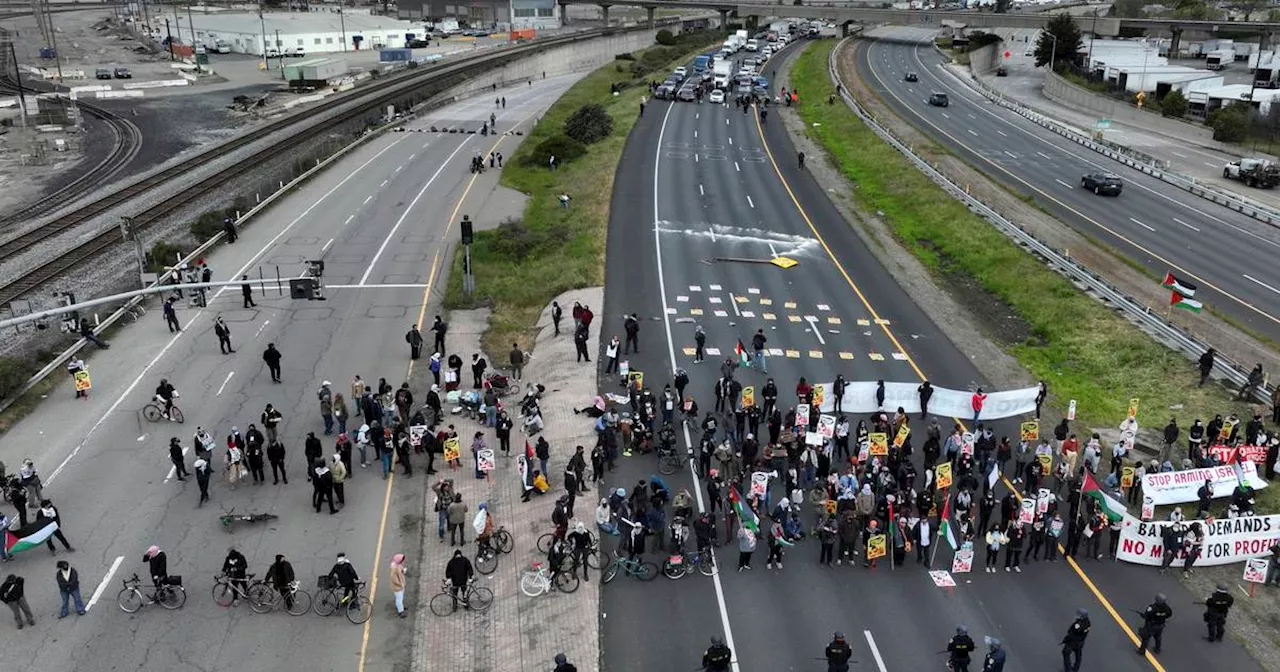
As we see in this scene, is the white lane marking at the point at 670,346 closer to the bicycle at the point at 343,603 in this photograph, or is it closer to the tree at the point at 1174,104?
the bicycle at the point at 343,603

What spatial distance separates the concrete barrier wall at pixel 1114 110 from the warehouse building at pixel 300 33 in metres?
112

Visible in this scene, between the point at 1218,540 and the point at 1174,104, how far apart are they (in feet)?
269

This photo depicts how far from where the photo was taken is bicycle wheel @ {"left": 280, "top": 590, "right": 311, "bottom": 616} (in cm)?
2136

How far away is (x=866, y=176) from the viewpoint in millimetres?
66125

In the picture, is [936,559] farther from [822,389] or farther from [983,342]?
[983,342]

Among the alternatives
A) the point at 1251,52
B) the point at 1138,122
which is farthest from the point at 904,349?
the point at 1251,52

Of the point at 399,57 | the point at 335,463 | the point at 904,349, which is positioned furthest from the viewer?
the point at 399,57

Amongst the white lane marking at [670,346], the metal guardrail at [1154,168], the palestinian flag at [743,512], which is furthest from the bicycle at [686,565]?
the metal guardrail at [1154,168]

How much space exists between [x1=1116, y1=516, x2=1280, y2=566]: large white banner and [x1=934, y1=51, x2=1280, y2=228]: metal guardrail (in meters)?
39.8

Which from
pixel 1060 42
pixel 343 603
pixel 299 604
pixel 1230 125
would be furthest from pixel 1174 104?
pixel 299 604

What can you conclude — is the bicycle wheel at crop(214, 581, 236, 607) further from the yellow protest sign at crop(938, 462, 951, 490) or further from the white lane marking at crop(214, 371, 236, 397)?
the yellow protest sign at crop(938, 462, 951, 490)

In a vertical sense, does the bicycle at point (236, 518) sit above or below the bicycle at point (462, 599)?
above

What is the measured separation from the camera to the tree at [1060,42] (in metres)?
121

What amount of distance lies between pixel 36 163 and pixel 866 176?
6532 cm
